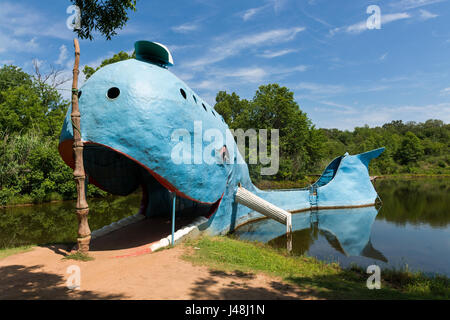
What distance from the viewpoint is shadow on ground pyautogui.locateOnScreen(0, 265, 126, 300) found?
5.20 m

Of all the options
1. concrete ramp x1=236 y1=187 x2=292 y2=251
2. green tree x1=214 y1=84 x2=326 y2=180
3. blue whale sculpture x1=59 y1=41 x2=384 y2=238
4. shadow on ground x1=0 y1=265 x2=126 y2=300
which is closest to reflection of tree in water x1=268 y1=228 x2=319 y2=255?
concrete ramp x1=236 y1=187 x2=292 y2=251

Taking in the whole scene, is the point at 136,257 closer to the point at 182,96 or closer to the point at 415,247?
the point at 182,96

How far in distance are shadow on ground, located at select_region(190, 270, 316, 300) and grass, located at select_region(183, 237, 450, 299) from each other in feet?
1.24

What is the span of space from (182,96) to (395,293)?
7.85 m

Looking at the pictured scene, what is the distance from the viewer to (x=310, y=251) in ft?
39.2

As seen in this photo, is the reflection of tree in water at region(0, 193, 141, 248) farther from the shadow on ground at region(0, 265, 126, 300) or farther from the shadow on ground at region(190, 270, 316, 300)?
the shadow on ground at region(190, 270, 316, 300)

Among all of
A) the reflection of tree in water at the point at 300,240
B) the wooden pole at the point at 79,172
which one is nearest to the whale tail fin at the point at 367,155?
the reflection of tree in water at the point at 300,240

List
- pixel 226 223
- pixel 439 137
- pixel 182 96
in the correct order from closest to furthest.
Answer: pixel 182 96, pixel 226 223, pixel 439 137

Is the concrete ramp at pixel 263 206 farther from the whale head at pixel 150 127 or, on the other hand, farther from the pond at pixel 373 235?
the whale head at pixel 150 127

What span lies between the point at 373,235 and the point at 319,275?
9.43 meters

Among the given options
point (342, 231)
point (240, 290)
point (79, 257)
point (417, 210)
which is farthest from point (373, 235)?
point (79, 257)

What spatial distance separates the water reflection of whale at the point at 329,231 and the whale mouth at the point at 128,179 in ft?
11.2
